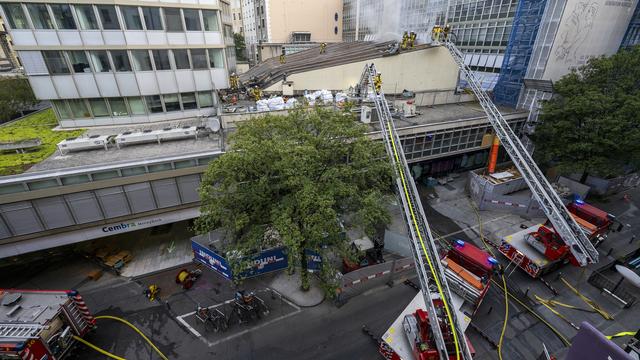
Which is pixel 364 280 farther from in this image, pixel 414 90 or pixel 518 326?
pixel 414 90

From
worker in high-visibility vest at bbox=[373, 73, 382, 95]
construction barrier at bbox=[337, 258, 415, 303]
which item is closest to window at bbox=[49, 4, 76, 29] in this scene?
worker in high-visibility vest at bbox=[373, 73, 382, 95]

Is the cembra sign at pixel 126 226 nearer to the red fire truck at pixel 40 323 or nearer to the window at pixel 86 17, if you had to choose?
the red fire truck at pixel 40 323

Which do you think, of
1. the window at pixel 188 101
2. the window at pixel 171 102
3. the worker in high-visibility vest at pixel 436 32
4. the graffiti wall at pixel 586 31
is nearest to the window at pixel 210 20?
the window at pixel 188 101

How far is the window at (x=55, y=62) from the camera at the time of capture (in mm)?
21172

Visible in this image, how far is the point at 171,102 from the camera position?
83.6ft

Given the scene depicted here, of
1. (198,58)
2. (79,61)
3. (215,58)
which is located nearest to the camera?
(79,61)

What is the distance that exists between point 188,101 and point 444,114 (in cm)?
2494

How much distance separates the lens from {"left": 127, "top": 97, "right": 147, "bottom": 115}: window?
24.2m

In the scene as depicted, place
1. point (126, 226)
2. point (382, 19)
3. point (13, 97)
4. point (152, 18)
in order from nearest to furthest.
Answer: point (126, 226)
point (152, 18)
point (13, 97)
point (382, 19)

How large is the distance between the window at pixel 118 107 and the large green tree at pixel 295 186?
15.6 meters

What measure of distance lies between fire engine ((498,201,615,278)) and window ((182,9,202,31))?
28.2 metres

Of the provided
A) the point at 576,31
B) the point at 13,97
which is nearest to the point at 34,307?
the point at 13,97

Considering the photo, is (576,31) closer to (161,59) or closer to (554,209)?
(554,209)

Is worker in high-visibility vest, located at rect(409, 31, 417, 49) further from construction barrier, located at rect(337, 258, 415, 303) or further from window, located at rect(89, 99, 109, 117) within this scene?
window, located at rect(89, 99, 109, 117)
